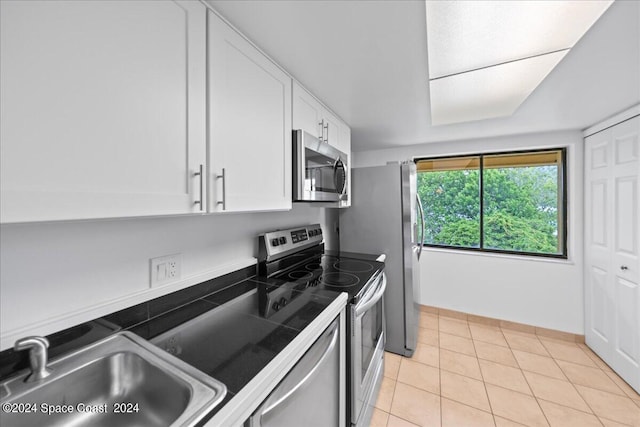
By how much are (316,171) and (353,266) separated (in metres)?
0.84

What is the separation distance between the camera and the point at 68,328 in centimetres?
82

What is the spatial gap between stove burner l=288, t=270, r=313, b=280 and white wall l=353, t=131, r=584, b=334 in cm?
203

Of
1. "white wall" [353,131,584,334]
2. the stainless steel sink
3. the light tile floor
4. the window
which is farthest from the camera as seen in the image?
the window

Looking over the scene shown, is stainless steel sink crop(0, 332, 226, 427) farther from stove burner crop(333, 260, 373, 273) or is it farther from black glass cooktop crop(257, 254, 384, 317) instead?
stove burner crop(333, 260, 373, 273)

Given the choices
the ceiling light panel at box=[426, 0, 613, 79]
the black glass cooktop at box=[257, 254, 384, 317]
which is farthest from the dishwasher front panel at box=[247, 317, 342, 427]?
the ceiling light panel at box=[426, 0, 613, 79]

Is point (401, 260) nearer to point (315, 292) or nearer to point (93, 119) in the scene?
point (315, 292)

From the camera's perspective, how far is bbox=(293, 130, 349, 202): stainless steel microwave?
1396mm

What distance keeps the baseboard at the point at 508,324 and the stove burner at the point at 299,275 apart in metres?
2.17

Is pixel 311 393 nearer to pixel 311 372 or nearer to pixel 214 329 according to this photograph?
pixel 311 372

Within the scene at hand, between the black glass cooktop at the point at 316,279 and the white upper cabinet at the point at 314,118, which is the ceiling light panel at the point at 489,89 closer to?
the white upper cabinet at the point at 314,118

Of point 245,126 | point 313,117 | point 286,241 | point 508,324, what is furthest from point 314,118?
point 508,324

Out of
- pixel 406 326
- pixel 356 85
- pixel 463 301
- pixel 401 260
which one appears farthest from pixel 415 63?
pixel 463 301

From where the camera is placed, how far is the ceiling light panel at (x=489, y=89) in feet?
4.09

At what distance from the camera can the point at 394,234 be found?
2312mm
